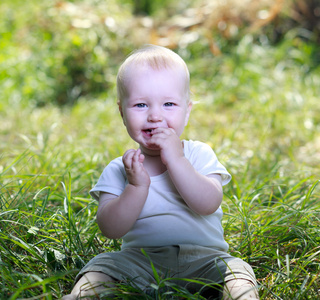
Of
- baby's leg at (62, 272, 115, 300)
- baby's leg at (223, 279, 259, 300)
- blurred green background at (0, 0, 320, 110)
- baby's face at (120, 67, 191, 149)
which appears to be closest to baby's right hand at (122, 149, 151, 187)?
baby's face at (120, 67, 191, 149)

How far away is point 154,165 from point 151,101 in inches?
11.2

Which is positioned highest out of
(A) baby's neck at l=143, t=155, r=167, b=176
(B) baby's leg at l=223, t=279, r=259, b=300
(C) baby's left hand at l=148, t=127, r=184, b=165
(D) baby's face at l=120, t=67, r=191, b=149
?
(D) baby's face at l=120, t=67, r=191, b=149

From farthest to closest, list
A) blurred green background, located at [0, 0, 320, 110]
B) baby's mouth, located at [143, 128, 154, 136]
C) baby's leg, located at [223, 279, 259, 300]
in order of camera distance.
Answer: blurred green background, located at [0, 0, 320, 110], baby's mouth, located at [143, 128, 154, 136], baby's leg, located at [223, 279, 259, 300]

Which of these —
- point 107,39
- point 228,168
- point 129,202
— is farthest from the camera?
point 107,39

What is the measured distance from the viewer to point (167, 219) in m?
1.90

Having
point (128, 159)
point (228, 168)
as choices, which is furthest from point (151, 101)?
point (228, 168)

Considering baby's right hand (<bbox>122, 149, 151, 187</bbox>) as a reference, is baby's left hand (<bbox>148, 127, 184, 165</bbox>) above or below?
above

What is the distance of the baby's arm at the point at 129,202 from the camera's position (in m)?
1.80

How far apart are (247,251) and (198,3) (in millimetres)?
5100

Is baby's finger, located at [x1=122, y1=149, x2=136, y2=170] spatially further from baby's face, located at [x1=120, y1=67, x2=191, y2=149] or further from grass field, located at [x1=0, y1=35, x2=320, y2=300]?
grass field, located at [x1=0, y1=35, x2=320, y2=300]

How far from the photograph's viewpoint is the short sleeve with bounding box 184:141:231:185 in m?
1.97

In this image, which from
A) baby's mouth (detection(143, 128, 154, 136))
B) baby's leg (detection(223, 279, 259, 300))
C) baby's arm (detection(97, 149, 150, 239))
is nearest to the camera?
baby's leg (detection(223, 279, 259, 300))

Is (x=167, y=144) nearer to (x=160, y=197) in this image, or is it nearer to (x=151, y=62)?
(x=160, y=197)

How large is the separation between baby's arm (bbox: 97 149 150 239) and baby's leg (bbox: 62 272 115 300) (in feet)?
0.61
